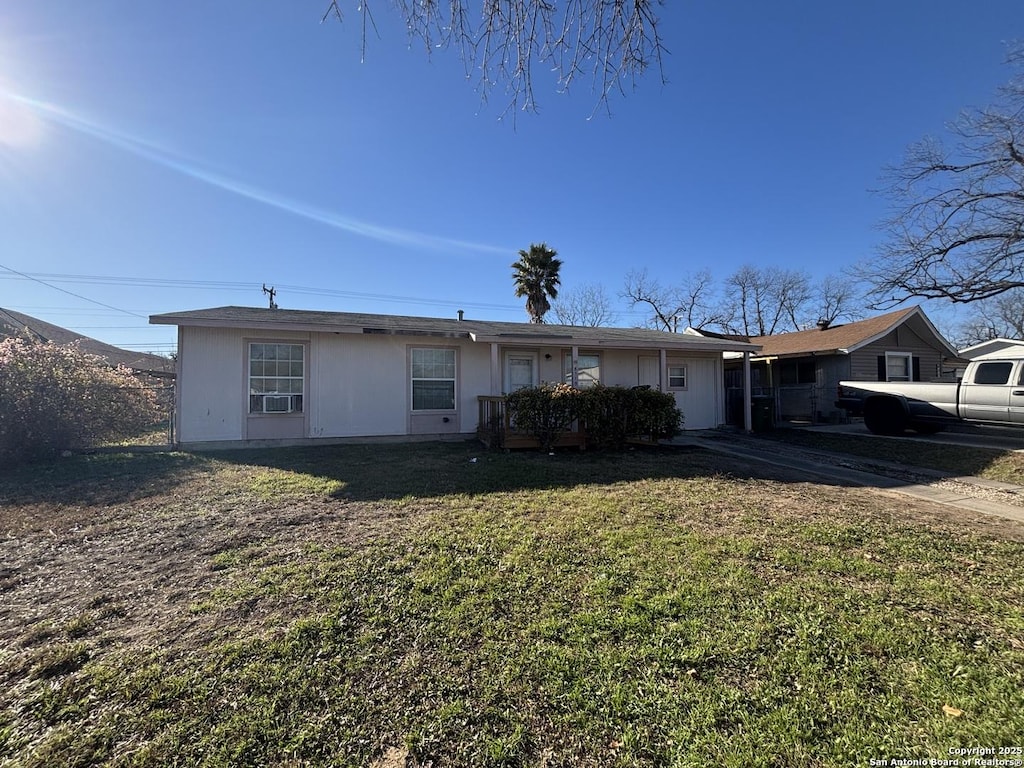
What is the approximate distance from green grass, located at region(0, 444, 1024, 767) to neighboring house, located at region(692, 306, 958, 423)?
12821mm

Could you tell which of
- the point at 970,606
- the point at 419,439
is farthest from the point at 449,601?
the point at 419,439

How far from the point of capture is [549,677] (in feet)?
7.16

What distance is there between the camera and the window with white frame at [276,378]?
959 centimetres

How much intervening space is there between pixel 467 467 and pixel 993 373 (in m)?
11.8

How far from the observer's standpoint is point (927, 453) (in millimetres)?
8836

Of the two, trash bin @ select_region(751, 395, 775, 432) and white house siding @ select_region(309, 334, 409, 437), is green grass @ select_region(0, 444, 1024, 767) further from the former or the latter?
trash bin @ select_region(751, 395, 775, 432)

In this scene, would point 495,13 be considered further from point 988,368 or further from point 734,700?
point 988,368

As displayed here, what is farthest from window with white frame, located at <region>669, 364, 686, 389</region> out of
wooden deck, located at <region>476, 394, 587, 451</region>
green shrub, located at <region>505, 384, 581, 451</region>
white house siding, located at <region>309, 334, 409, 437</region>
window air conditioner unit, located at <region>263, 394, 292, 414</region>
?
window air conditioner unit, located at <region>263, 394, 292, 414</region>

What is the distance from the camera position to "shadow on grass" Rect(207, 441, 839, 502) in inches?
243

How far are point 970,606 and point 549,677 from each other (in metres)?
2.94

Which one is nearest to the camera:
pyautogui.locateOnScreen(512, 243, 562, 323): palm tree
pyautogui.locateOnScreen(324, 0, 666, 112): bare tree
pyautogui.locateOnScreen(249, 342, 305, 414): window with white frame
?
pyautogui.locateOnScreen(324, 0, 666, 112): bare tree

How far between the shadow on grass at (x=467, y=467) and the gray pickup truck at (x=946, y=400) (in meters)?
5.96

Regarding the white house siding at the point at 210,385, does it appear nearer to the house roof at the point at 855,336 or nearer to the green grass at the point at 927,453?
the green grass at the point at 927,453

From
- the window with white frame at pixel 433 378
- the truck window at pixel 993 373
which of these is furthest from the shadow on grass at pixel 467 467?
the truck window at pixel 993 373
